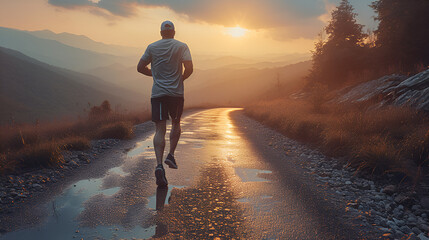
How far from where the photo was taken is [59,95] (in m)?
104

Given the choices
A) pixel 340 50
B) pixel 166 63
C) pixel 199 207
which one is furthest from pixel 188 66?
pixel 340 50

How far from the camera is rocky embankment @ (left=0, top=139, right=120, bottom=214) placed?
10.6 ft

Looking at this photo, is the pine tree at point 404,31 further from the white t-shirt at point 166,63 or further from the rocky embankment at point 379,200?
the white t-shirt at point 166,63

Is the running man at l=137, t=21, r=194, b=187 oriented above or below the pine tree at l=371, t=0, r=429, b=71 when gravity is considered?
below

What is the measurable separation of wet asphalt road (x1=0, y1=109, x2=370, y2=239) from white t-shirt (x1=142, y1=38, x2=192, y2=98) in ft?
5.00

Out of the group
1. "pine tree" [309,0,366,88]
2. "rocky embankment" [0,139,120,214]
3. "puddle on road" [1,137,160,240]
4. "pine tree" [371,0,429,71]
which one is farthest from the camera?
"pine tree" [309,0,366,88]

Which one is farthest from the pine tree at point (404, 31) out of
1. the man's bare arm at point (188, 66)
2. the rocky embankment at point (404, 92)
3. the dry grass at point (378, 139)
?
the man's bare arm at point (188, 66)

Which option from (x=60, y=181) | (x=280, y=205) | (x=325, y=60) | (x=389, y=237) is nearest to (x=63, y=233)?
(x=60, y=181)

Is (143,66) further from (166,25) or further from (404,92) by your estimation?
(404,92)

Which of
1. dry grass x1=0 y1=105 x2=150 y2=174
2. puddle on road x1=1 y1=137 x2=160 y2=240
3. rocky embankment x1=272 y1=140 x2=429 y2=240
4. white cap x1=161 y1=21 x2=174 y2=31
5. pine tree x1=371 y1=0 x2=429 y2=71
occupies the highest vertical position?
pine tree x1=371 y1=0 x2=429 y2=71

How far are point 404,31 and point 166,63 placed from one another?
1772 cm

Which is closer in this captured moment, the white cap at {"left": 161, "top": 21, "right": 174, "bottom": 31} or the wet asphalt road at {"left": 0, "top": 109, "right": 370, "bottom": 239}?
the wet asphalt road at {"left": 0, "top": 109, "right": 370, "bottom": 239}

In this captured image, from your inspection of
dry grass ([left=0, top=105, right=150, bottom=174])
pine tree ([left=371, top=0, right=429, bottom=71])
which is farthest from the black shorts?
pine tree ([left=371, top=0, right=429, bottom=71])

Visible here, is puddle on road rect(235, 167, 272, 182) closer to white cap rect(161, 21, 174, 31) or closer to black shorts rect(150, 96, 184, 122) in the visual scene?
black shorts rect(150, 96, 184, 122)
